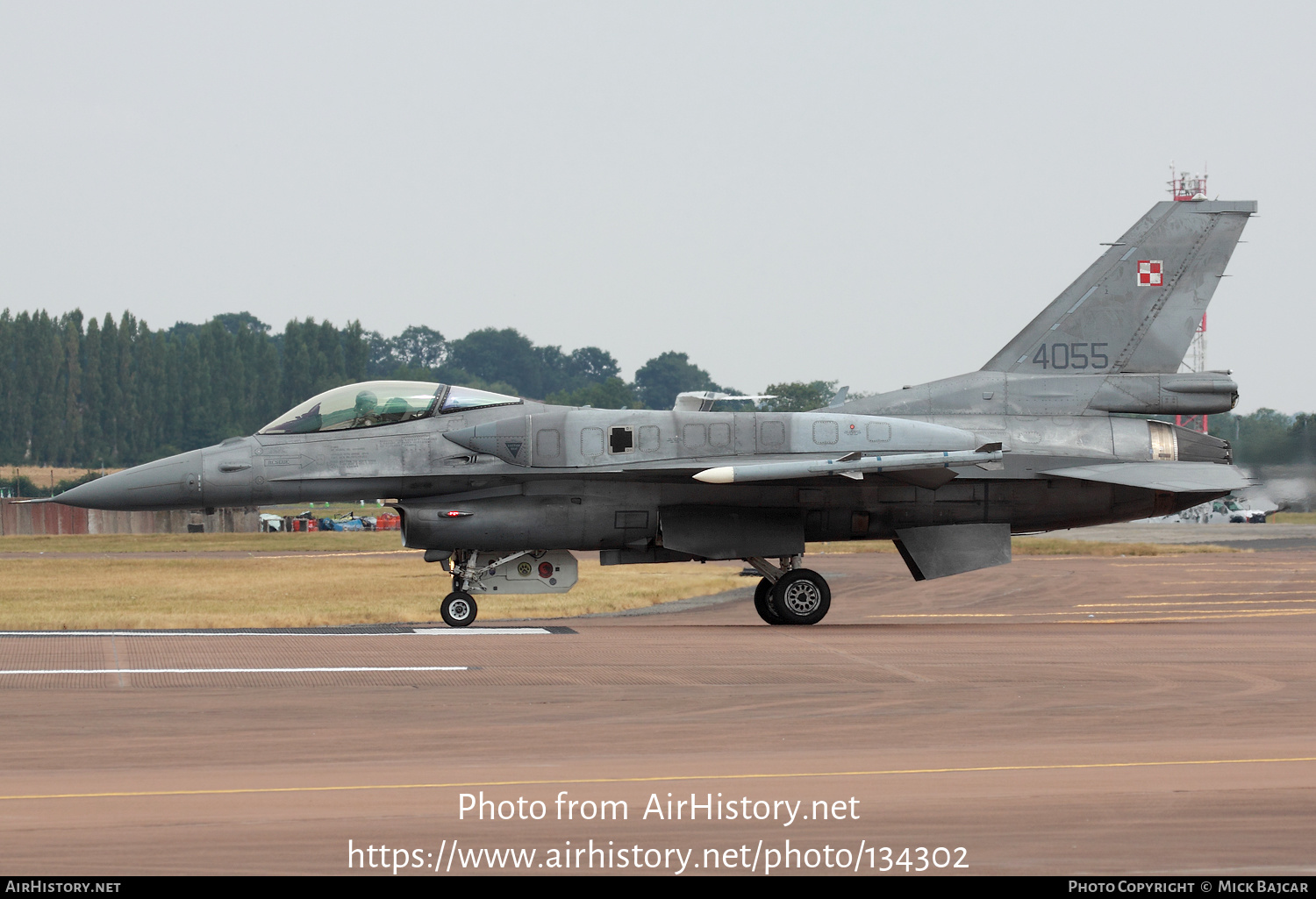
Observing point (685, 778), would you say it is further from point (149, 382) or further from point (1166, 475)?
point (149, 382)

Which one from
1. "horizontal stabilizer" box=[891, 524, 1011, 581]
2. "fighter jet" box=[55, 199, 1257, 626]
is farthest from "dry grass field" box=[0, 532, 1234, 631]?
"horizontal stabilizer" box=[891, 524, 1011, 581]

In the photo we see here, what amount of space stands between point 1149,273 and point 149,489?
42.8 ft

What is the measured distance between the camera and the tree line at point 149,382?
96125 millimetres

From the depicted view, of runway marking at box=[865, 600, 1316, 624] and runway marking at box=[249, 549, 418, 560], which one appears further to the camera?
runway marking at box=[249, 549, 418, 560]

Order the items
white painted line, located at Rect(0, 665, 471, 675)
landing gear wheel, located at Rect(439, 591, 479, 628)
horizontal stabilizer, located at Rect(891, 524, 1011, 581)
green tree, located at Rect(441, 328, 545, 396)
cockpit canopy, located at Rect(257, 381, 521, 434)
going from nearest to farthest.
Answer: white painted line, located at Rect(0, 665, 471, 675) < landing gear wheel, located at Rect(439, 591, 479, 628) < cockpit canopy, located at Rect(257, 381, 521, 434) < horizontal stabilizer, located at Rect(891, 524, 1011, 581) < green tree, located at Rect(441, 328, 545, 396)

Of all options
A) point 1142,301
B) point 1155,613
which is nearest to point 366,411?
point 1142,301

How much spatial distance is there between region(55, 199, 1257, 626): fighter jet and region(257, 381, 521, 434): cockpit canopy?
3 cm

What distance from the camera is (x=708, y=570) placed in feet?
128

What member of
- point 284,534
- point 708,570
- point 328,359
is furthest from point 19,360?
point 708,570

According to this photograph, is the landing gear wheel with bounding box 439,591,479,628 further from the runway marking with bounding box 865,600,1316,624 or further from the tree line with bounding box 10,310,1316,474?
the tree line with bounding box 10,310,1316,474

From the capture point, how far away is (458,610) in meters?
15.2

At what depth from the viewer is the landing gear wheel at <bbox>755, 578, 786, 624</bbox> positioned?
16.1m

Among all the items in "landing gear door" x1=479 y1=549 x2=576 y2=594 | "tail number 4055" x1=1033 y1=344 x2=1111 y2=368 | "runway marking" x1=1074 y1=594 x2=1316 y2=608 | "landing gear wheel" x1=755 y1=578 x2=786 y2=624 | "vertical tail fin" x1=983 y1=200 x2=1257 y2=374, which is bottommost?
"runway marking" x1=1074 y1=594 x2=1316 y2=608

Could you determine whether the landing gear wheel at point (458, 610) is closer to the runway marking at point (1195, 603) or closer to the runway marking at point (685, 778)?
the runway marking at point (685, 778)
